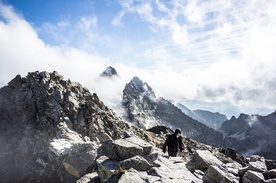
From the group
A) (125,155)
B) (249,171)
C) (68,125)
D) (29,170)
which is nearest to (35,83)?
(68,125)

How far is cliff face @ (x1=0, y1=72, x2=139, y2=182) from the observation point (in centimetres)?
4378

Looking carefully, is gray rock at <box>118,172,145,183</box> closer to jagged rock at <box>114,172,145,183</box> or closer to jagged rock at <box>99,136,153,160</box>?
jagged rock at <box>114,172,145,183</box>

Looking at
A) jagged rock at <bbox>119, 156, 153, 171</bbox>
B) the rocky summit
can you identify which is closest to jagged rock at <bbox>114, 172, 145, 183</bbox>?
jagged rock at <bbox>119, 156, 153, 171</bbox>

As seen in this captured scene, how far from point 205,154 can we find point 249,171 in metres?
7.28

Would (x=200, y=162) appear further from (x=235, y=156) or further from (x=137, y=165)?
(x=235, y=156)

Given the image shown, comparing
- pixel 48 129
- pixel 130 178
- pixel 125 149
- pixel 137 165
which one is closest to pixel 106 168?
pixel 137 165

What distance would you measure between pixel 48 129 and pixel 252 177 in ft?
138

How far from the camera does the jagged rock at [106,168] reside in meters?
21.1

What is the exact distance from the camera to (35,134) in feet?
169

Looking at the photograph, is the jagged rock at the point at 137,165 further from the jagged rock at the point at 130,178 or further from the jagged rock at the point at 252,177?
the jagged rock at the point at 252,177

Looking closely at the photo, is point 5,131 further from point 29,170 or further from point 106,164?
point 106,164

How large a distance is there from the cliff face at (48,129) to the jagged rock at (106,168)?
681 inches

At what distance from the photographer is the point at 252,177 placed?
790 inches

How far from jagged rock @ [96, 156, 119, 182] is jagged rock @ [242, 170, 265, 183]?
10.7 meters
